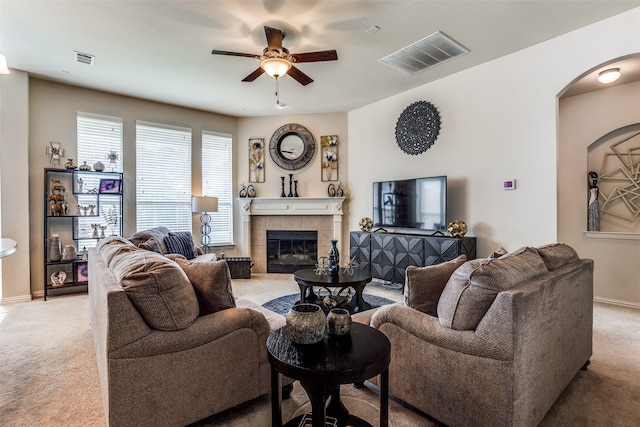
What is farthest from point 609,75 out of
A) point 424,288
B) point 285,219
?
point 285,219

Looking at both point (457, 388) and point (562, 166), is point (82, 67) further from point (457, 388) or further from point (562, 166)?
point (562, 166)

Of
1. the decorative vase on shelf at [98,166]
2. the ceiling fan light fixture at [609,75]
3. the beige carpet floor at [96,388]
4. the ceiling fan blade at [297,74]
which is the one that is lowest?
the beige carpet floor at [96,388]

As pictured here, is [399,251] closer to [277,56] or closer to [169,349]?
[277,56]

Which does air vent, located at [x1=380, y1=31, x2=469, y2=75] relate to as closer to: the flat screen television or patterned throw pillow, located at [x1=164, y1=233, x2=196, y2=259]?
the flat screen television

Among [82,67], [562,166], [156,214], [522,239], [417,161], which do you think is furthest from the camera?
[156,214]

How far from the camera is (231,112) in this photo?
19.1 ft

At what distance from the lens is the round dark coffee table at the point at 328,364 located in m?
1.24

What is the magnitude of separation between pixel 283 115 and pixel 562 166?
4.57 metres

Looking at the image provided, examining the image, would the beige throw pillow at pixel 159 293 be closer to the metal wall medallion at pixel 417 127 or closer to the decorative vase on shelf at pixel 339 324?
the decorative vase on shelf at pixel 339 324

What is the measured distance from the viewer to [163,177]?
210 inches

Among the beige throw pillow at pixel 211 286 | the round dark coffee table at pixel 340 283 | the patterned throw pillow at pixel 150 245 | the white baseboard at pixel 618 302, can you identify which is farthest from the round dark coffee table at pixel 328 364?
the white baseboard at pixel 618 302

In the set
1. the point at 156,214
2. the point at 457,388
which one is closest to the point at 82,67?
the point at 156,214

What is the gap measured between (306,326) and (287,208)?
4.58 m

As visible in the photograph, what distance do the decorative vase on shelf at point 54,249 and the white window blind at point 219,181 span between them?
2203 mm
